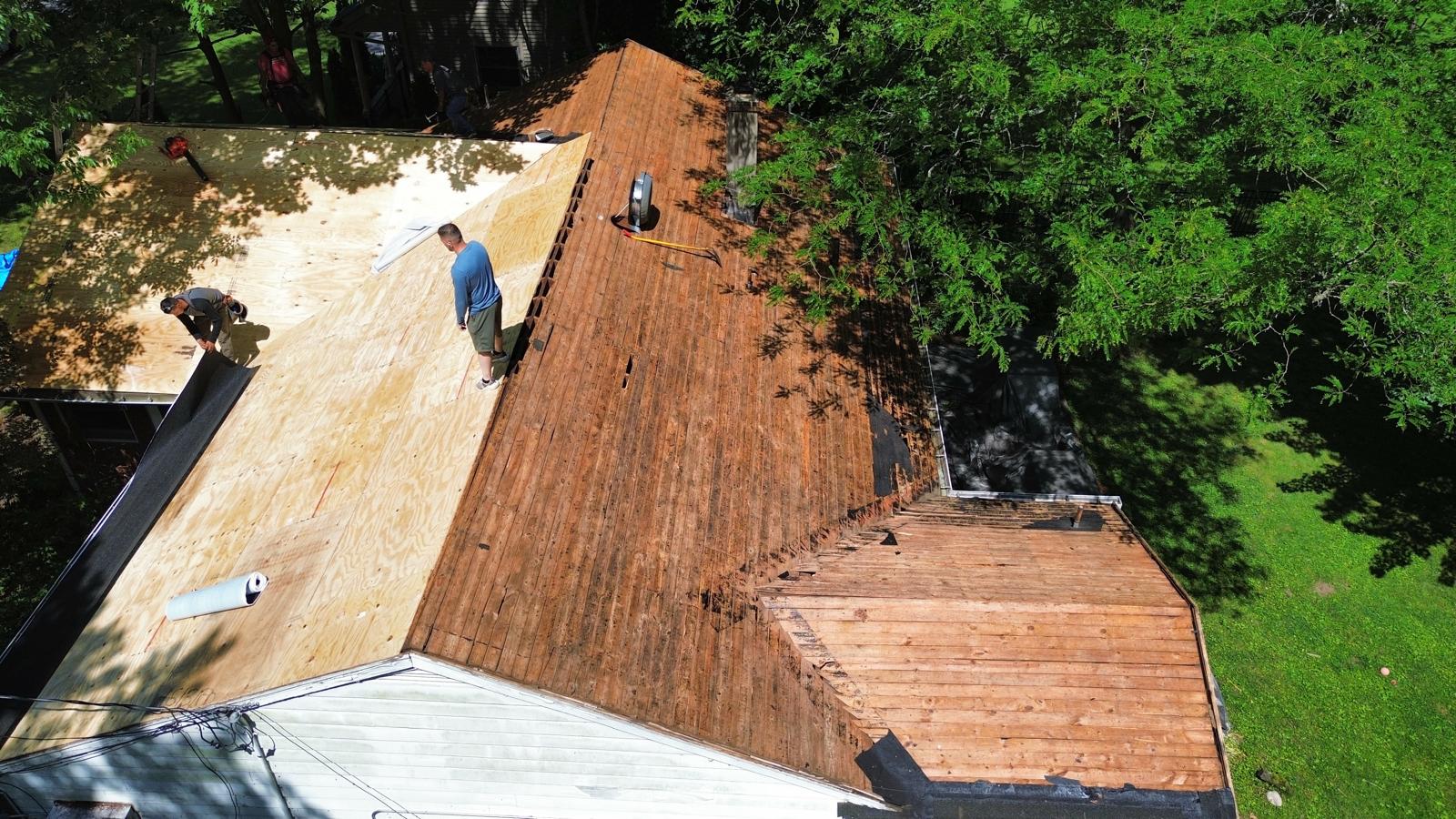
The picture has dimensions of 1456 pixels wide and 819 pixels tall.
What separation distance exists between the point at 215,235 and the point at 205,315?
7.00 ft

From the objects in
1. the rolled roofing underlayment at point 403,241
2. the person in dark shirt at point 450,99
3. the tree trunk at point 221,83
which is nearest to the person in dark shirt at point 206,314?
the rolled roofing underlayment at point 403,241

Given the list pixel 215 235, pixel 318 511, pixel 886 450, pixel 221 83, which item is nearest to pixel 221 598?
pixel 318 511

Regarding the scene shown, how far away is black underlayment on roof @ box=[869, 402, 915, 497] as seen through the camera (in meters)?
10.9

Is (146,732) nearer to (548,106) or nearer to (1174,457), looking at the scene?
(548,106)

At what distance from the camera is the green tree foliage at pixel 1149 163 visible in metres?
10.4

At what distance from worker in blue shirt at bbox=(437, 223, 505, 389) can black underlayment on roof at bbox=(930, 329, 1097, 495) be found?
22.0 ft

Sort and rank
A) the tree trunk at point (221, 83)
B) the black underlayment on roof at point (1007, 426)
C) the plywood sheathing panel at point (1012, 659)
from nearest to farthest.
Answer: the plywood sheathing panel at point (1012, 659) → the black underlayment on roof at point (1007, 426) → the tree trunk at point (221, 83)

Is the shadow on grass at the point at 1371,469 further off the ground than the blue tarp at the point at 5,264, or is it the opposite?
the blue tarp at the point at 5,264

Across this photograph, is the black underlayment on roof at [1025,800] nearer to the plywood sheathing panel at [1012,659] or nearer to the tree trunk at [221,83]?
the plywood sheathing panel at [1012,659]

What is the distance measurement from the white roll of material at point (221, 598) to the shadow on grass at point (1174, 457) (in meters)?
13.2

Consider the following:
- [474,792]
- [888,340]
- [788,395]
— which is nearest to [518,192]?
[788,395]

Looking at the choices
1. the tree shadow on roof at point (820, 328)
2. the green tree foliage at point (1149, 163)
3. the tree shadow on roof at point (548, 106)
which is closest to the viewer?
the green tree foliage at point (1149, 163)

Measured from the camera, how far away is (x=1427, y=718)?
11867 millimetres

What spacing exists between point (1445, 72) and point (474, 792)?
17.2m
